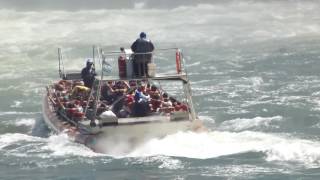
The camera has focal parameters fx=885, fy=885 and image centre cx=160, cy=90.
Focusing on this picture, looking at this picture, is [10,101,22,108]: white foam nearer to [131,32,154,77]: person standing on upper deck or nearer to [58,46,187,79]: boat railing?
A: [58,46,187,79]: boat railing

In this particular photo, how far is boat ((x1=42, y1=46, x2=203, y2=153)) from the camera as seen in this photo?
22047mm

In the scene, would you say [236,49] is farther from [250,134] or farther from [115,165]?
[115,165]

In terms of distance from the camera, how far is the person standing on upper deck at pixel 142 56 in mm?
22797

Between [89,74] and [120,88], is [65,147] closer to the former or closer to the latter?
[120,88]

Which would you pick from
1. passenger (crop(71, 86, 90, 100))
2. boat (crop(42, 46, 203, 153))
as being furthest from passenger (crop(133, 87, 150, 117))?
passenger (crop(71, 86, 90, 100))

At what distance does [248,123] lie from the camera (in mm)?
26031

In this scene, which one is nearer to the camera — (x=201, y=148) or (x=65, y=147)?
(x=201, y=148)

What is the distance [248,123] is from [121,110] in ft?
14.5

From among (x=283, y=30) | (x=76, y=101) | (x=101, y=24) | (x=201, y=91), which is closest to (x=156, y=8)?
(x=101, y=24)

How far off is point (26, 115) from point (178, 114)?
27.5ft

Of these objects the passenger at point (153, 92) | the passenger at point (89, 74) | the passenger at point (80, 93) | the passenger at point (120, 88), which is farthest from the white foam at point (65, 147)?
the passenger at point (153, 92)

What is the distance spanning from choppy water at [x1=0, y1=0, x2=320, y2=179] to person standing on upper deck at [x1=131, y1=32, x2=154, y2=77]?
1.98 metres

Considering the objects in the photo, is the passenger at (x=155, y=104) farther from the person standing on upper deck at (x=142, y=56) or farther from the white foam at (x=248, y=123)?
the white foam at (x=248, y=123)

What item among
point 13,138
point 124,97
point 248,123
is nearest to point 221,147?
point 124,97
